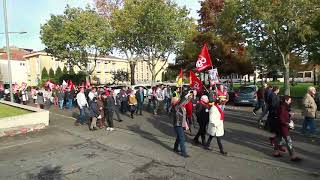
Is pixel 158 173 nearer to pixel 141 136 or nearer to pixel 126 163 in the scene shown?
pixel 126 163

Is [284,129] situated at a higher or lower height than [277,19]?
lower

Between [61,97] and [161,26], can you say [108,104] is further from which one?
[161,26]

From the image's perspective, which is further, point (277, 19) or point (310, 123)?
point (277, 19)

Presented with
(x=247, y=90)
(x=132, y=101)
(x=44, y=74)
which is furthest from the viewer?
(x=44, y=74)

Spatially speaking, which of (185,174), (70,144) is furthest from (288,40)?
(185,174)

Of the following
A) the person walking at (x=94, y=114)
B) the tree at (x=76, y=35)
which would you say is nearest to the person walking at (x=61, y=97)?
the person walking at (x=94, y=114)

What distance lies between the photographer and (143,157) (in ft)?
33.6

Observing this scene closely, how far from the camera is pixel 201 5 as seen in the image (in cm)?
3981

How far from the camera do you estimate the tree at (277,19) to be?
22.1 meters

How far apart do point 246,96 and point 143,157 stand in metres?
16.2

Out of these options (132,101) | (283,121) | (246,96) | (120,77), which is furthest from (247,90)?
(120,77)

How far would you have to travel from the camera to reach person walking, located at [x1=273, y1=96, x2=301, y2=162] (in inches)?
363

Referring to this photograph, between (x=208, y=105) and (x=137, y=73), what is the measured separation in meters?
76.3

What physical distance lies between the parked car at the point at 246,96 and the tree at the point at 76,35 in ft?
62.2
